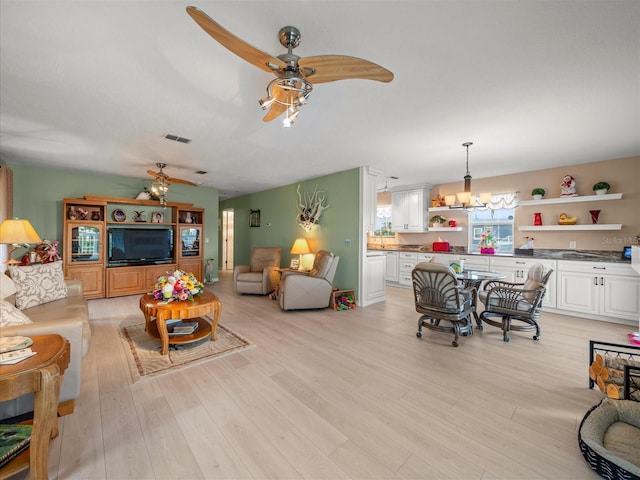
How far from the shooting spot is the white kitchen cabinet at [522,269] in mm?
4422

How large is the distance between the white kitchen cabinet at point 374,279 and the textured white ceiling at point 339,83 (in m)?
1.93

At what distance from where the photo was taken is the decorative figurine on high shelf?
4.55m

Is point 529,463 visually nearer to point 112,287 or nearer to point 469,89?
point 469,89

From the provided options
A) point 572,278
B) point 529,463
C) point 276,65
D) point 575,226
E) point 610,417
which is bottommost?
point 529,463

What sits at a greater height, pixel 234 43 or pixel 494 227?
pixel 234 43

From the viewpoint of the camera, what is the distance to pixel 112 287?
5348 millimetres

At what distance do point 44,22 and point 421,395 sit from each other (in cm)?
358

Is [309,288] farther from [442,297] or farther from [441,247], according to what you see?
[441,247]

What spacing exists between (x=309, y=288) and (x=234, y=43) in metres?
3.61

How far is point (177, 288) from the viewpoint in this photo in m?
3.02

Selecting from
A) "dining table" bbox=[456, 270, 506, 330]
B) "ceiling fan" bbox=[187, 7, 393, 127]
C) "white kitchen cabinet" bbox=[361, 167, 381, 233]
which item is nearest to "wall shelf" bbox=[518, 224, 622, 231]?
"dining table" bbox=[456, 270, 506, 330]

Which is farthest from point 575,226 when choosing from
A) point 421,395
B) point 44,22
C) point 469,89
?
point 44,22

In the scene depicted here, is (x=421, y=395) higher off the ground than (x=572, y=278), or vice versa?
(x=572, y=278)

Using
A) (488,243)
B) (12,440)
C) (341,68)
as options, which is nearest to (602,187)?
(488,243)
